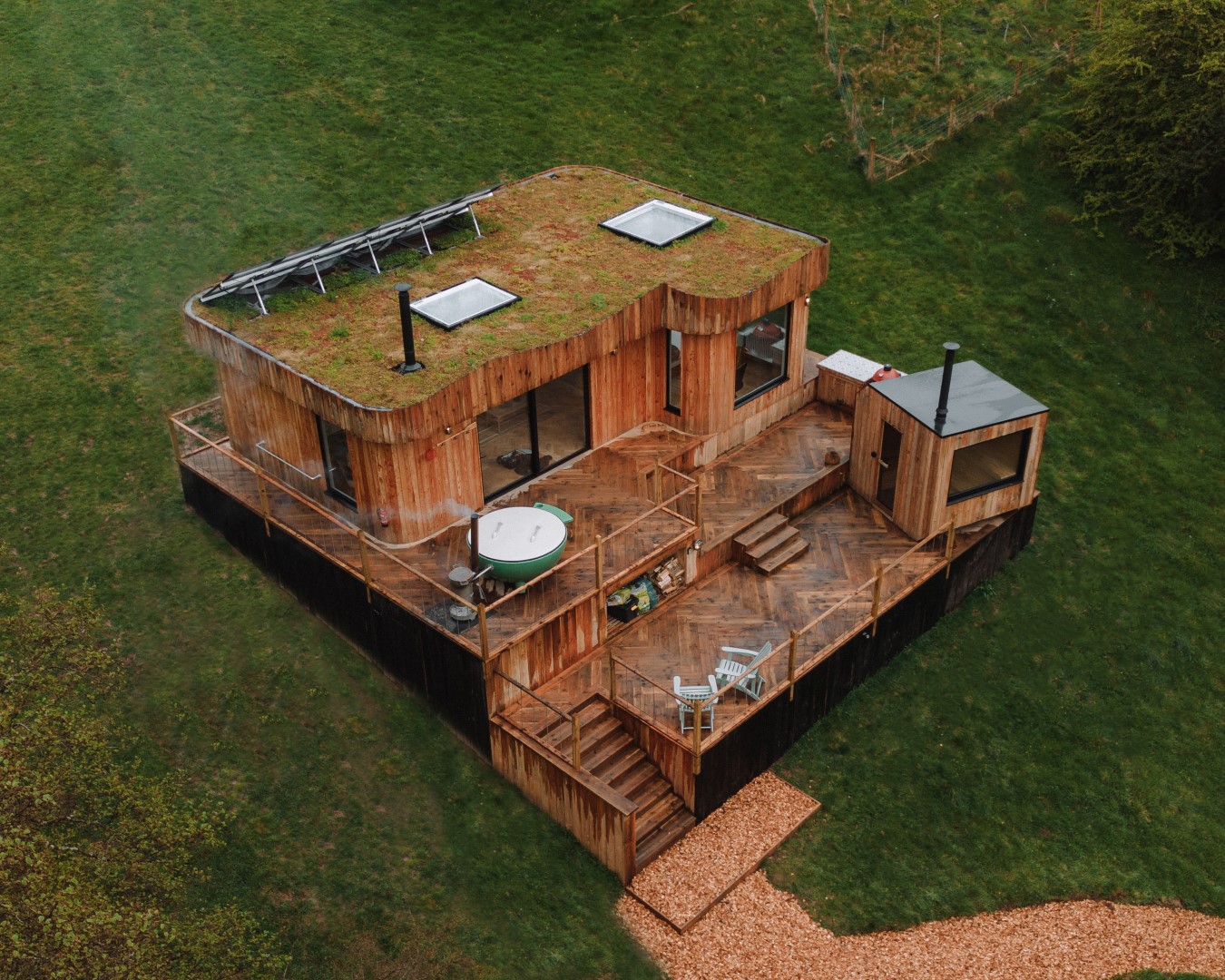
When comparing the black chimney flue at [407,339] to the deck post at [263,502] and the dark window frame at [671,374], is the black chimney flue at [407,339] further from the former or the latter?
the dark window frame at [671,374]

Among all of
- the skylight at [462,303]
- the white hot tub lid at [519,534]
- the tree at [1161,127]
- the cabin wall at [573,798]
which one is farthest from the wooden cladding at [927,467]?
the tree at [1161,127]

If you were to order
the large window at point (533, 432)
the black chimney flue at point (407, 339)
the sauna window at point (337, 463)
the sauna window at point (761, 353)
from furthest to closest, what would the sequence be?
the sauna window at point (761, 353) < the large window at point (533, 432) < the sauna window at point (337, 463) < the black chimney flue at point (407, 339)

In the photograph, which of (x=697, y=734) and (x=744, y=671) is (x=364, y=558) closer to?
(x=697, y=734)

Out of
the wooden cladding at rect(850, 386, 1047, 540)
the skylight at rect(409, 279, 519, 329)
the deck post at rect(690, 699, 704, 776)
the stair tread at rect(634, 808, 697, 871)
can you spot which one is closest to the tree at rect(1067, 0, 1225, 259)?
the wooden cladding at rect(850, 386, 1047, 540)

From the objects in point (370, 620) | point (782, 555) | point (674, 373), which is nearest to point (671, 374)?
point (674, 373)

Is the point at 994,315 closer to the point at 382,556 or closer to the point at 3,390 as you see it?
the point at 382,556

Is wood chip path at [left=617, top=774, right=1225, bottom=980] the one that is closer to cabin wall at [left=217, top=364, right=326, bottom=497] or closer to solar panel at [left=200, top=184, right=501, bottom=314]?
cabin wall at [left=217, top=364, right=326, bottom=497]
